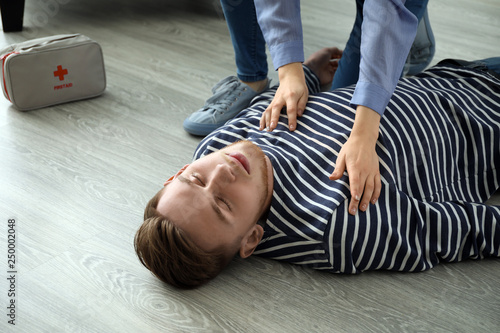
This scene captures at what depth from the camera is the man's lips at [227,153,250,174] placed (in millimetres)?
1060

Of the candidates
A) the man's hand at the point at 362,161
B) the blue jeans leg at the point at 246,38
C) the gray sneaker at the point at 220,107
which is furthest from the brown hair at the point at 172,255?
the blue jeans leg at the point at 246,38

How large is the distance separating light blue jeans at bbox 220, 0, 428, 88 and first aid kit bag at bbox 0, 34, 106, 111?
1.44 feet

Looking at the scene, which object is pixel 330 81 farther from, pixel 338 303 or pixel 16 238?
pixel 16 238

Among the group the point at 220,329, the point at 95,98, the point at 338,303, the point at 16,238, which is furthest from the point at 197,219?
the point at 95,98

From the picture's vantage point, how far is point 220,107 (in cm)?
158

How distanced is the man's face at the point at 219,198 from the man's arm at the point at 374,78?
6.4 inches

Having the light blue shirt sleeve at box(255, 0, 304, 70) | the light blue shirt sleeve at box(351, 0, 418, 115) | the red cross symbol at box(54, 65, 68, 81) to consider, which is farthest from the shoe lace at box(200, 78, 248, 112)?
the light blue shirt sleeve at box(351, 0, 418, 115)

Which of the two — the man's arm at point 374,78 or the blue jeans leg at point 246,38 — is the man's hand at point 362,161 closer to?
the man's arm at point 374,78

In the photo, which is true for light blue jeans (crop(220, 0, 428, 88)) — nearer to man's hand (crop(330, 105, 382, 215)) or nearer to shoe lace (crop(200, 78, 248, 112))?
shoe lace (crop(200, 78, 248, 112))

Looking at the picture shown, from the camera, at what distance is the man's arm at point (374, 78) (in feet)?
3.51

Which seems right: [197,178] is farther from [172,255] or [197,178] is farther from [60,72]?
[60,72]

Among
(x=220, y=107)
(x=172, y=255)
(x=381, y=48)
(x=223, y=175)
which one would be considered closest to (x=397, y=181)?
(x=381, y=48)

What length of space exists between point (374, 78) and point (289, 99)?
22cm

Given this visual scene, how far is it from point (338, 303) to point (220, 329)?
0.75 ft
